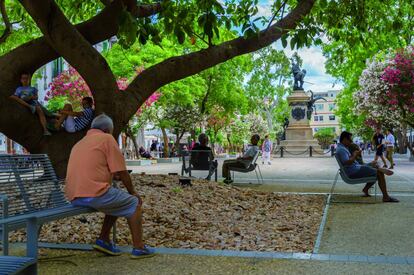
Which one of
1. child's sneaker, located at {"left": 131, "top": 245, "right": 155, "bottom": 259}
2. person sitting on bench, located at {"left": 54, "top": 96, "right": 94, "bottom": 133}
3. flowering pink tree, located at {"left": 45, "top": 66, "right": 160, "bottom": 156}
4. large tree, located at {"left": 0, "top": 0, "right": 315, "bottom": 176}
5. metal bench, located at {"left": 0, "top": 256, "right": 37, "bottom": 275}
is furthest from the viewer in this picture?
flowering pink tree, located at {"left": 45, "top": 66, "right": 160, "bottom": 156}

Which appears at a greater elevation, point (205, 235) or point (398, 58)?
point (398, 58)

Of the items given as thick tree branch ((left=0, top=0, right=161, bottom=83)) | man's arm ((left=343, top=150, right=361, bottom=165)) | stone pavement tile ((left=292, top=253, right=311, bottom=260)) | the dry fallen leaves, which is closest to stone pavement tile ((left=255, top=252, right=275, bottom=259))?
stone pavement tile ((left=292, top=253, right=311, bottom=260))

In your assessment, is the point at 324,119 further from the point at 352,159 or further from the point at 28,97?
the point at 28,97

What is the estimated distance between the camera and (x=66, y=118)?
297 inches

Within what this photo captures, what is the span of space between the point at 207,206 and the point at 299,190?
4005mm

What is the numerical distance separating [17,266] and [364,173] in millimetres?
7741

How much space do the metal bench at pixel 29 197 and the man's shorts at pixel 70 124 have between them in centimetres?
194

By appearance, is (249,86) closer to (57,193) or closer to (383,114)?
(383,114)

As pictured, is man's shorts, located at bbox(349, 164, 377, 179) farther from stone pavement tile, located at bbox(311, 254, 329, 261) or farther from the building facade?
the building facade

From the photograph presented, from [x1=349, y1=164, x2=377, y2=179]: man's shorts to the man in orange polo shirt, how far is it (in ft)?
18.5

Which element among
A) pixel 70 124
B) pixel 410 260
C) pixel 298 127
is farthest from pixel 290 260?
pixel 298 127

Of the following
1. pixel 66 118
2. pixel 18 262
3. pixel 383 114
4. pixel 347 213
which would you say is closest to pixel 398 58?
pixel 383 114

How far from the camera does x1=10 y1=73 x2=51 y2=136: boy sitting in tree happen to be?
6977 mm

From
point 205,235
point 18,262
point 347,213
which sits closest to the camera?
point 18,262
